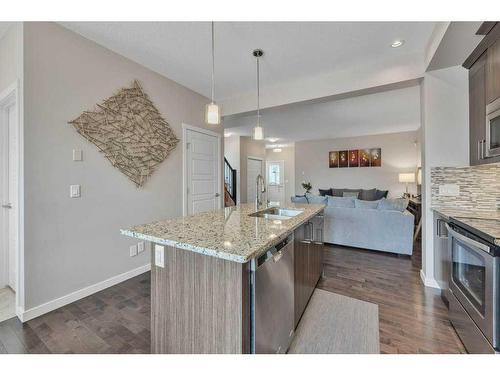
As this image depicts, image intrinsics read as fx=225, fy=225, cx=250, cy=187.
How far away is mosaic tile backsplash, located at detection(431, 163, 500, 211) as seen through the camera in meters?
2.25

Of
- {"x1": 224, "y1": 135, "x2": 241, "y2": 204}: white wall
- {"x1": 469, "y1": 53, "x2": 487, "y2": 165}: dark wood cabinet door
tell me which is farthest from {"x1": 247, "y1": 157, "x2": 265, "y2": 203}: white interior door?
{"x1": 469, "y1": 53, "x2": 487, "y2": 165}: dark wood cabinet door

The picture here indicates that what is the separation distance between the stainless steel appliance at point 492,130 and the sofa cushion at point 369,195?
187 inches

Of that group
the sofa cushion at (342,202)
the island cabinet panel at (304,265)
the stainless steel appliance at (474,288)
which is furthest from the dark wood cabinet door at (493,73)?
the sofa cushion at (342,202)

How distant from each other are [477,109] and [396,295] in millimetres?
1978

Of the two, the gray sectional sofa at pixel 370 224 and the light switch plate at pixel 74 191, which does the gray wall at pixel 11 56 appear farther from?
the gray sectional sofa at pixel 370 224

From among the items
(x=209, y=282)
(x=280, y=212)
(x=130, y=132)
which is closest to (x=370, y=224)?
(x=280, y=212)

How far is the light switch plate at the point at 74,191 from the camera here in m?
2.21

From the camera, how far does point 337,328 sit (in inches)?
71.4

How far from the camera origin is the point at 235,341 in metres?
1.06

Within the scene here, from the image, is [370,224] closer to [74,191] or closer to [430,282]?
[430,282]
